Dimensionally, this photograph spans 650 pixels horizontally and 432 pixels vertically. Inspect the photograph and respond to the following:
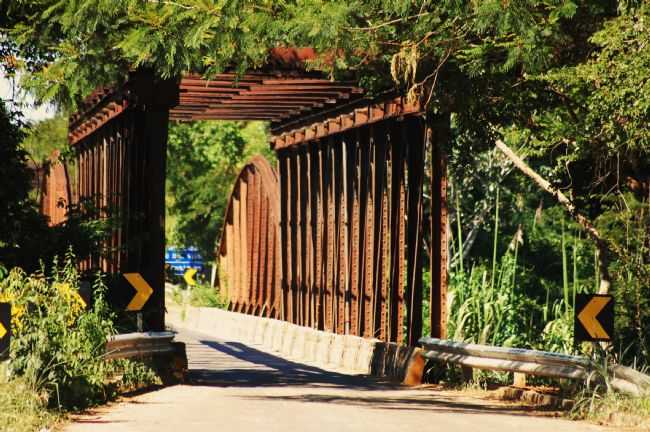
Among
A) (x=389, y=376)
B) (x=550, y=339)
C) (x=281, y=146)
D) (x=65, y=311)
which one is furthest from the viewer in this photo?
(x=281, y=146)

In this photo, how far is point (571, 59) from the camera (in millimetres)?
17250

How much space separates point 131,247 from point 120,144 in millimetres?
5134

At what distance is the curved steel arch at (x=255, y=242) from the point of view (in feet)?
115

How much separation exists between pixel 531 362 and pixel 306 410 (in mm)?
2920

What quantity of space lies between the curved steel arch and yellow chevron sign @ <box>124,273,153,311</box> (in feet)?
47.3

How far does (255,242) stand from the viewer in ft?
122

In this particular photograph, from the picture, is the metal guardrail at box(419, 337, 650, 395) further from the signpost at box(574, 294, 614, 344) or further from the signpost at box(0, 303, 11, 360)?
the signpost at box(0, 303, 11, 360)

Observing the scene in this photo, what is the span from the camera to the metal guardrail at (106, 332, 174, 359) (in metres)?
15.7

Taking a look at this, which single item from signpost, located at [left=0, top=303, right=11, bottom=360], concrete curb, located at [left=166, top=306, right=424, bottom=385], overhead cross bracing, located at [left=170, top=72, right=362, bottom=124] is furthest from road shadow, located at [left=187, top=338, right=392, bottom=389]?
signpost, located at [left=0, top=303, right=11, bottom=360]

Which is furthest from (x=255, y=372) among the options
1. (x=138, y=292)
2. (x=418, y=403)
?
(x=418, y=403)

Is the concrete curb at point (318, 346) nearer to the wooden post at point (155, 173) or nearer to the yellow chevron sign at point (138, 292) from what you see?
the wooden post at point (155, 173)

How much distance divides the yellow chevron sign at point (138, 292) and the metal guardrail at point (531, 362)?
3.89 m

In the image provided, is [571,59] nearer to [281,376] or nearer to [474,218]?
[281,376]

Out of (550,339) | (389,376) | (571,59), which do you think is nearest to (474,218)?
(550,339)
